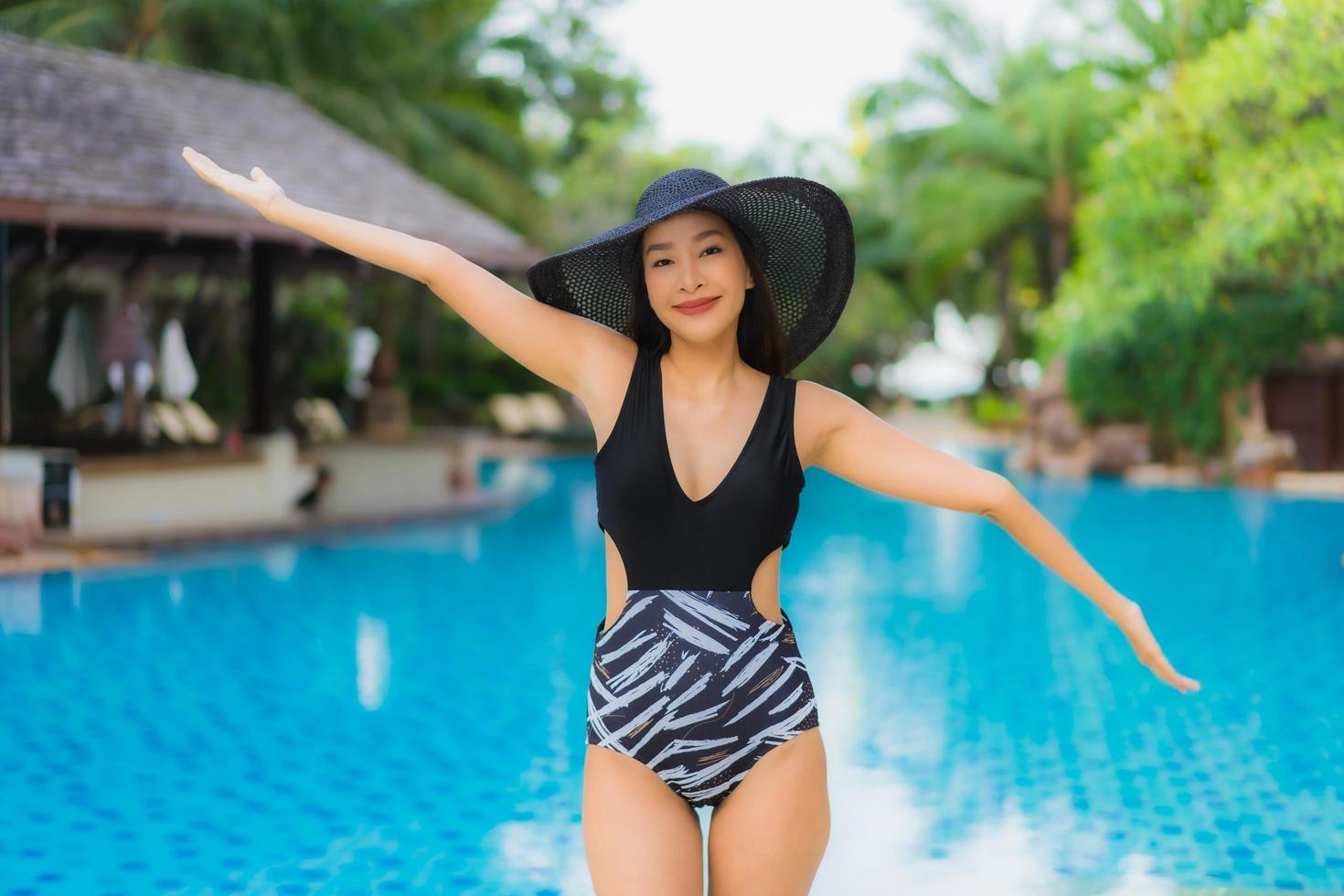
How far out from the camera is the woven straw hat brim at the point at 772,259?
250 centimetres

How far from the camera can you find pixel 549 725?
20.4 feet

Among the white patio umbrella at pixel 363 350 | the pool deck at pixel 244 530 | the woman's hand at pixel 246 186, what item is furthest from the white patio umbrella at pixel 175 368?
the woman's hand at pixel 246 186

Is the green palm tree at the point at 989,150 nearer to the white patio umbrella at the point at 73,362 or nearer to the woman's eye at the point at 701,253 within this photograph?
the white patio umbrella at the point at 73,362

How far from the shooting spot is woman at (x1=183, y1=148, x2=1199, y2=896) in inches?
92.0

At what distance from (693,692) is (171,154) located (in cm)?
1147

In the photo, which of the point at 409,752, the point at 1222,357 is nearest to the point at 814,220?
the point at 409,752

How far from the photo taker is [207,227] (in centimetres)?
1162

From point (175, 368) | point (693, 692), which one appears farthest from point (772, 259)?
point (175, 368)

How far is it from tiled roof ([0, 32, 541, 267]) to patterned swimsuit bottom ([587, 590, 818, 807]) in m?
9.70

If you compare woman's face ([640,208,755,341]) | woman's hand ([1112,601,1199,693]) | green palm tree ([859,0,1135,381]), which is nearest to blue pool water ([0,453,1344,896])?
woman's hand ([1112,601,1199,693])

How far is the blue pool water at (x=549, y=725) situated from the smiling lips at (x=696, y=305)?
7.66 ft

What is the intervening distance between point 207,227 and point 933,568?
6945mm

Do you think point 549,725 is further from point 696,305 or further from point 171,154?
point 171,154

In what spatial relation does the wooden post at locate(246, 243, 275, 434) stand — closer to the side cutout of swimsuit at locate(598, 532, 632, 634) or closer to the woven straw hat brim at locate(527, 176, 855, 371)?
the woven straw hat brim at locate(527, 176, 855, 371)
